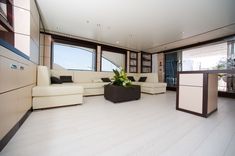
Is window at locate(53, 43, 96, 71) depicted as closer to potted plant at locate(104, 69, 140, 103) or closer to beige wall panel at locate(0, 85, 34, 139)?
potted plant at locate(104, 69, 140, 103)

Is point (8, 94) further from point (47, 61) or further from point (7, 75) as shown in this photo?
point (47, 61)

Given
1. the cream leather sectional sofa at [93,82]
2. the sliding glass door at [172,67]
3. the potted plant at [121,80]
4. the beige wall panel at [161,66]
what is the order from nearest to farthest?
the potted plant at [121,80] → the cream leather sectional sofa at [93,82] → the sliding glass door at [172,67] → the beige wall panel at [161,66]

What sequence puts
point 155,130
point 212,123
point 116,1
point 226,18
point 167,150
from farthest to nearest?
point 226,18
point 116,1
point 212,123
point 155,130
point 167,150

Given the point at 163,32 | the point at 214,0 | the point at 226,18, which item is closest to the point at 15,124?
the point at 214,0

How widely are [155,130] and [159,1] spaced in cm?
257

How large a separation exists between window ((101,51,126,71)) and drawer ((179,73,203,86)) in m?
4.02

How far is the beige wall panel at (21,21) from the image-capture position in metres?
2.12

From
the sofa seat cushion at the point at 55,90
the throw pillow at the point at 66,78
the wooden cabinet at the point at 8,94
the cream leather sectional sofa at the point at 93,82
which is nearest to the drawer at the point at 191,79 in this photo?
the cream leather sectional sofa at the point at 93,82

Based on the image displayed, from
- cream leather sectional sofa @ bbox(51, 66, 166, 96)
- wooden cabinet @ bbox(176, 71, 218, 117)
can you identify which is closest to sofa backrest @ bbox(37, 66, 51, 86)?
cream leather sectional sofa @ bbox(51, 66, 166, 96)

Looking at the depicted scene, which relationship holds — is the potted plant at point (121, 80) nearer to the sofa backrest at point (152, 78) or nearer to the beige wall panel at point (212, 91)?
the beige wall panel at point (212, 91)

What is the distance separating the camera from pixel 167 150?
115 cm

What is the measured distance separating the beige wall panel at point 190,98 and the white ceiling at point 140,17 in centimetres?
188

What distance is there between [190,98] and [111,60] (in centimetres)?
456

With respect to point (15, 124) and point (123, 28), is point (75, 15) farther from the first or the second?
point (15, 124)
